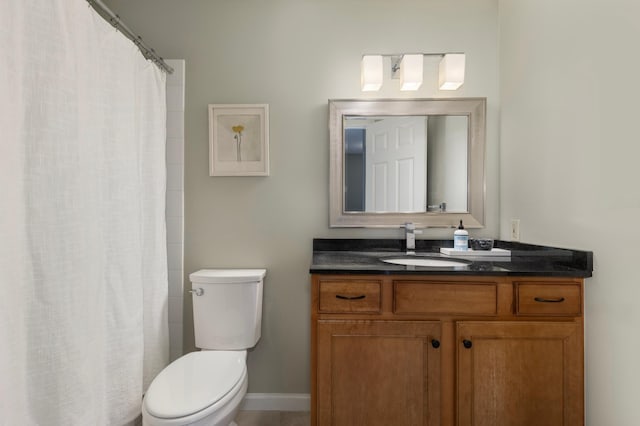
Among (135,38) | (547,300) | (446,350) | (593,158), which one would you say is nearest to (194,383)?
(446,350)

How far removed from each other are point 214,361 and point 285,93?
1445mm

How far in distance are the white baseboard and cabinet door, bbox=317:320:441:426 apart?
24.4 inches

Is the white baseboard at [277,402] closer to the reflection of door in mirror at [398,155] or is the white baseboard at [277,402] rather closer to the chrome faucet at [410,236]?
the chrome faucet at [410,236]

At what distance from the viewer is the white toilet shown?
4.06 ft

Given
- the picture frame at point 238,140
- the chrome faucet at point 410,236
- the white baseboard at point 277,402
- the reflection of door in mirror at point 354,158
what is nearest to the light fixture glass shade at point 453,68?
the reflection of door in mirror at point 354,158

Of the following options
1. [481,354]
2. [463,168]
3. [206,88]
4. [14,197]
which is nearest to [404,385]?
[481,354]

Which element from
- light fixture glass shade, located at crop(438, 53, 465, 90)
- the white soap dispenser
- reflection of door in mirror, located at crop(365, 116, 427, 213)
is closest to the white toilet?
reflection of door in mirror, located at crop(365, 116, 427, 213)

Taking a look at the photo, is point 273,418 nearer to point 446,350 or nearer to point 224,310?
point 224,310

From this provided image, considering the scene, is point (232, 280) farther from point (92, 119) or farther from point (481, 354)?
point (481, 354)

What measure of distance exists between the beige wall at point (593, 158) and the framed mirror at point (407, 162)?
10.6 inches

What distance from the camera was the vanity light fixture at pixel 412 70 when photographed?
6.05ft

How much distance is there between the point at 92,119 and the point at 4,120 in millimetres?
329

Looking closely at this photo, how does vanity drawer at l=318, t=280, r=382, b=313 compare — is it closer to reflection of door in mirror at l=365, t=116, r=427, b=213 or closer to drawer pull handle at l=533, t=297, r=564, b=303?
drawer pull handle at l=533, t=297, r=564, b=303

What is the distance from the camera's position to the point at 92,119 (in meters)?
1.26
